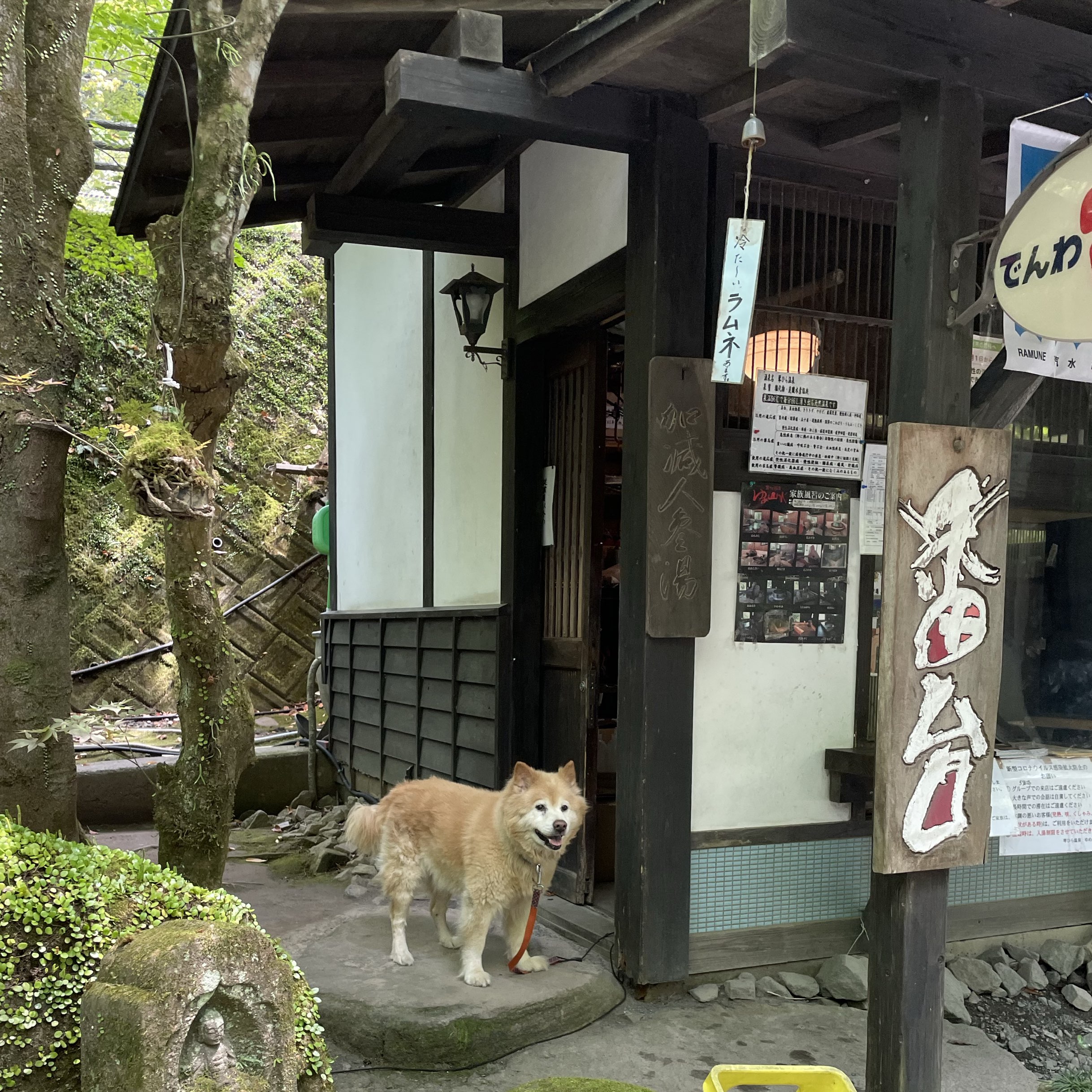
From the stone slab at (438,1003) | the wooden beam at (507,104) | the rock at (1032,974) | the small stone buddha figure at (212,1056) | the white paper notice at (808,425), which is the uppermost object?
the wooden beam at (507,104)

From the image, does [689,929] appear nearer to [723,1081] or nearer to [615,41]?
[723,1081]

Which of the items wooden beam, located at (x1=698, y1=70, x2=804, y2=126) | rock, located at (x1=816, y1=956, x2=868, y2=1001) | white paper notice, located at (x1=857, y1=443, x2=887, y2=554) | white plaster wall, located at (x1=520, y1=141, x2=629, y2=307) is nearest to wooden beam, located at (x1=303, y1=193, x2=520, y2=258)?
white plaster wall, located at (x1=520, y1=141, x2=629, y2=307)

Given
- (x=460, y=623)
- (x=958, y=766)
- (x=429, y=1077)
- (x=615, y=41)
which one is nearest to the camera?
(x=958, y=766)

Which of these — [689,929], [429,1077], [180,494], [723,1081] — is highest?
[180,494]

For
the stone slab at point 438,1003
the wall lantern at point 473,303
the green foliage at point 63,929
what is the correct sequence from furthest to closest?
the wall lantern at point 473,303
the stone slab at point 438,1003
the green foliage at point 63,929

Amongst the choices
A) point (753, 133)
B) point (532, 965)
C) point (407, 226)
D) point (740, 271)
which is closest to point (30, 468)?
point (740, 271)

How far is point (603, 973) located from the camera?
17.5ft

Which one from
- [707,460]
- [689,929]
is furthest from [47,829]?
[707,460]

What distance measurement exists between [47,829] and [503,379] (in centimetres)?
415

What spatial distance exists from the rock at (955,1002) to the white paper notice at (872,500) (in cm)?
233

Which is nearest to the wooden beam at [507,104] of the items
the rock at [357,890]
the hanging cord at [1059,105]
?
the hanging cord at [1059,105]

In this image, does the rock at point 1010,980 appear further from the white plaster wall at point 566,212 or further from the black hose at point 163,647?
the black hose at point 163,647

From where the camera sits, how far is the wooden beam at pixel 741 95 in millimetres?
4855

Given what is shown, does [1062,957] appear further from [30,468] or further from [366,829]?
[30,468]
